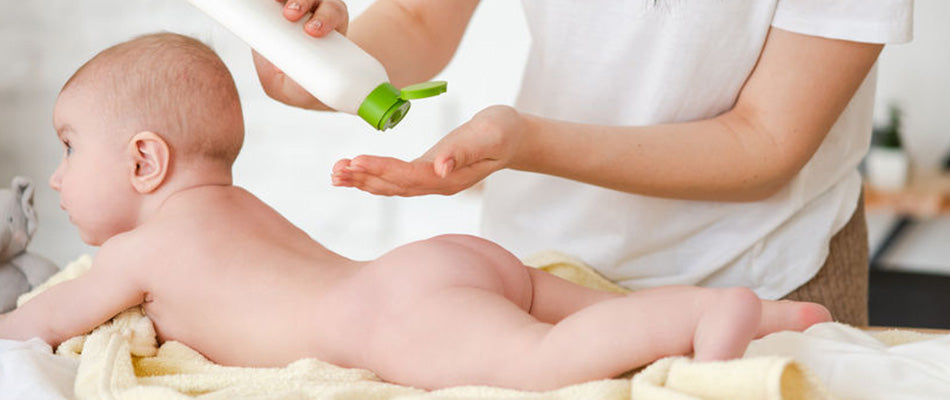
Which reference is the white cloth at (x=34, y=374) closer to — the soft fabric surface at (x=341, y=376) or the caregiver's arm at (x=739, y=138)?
the soft fabric surface at (x=341, y=376)

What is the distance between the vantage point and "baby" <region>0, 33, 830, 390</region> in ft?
2.51

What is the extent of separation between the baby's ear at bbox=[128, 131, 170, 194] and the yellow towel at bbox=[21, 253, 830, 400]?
0.15m

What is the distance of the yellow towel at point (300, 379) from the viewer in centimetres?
69

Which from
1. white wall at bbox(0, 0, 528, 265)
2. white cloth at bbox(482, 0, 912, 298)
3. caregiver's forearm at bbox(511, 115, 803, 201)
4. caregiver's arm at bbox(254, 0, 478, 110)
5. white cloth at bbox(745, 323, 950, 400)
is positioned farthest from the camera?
white wall at bbox(0, 0, 528, 265)

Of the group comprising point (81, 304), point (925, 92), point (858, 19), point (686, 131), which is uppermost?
point (858, 19)

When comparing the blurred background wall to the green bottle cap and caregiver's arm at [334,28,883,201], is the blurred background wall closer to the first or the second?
caregiver's arm at [334,28,883,201]

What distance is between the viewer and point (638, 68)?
48.3 inches

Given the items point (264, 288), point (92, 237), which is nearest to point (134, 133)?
point (92, 237)

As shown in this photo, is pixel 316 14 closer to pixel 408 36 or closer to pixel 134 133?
pixel 134 133

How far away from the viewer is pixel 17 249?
1168mm

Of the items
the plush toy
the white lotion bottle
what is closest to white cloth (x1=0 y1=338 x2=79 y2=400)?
the plush toy

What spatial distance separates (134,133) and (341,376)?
41cm

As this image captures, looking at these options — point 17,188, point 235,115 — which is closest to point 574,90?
point 235,115

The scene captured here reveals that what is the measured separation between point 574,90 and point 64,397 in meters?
0.71
